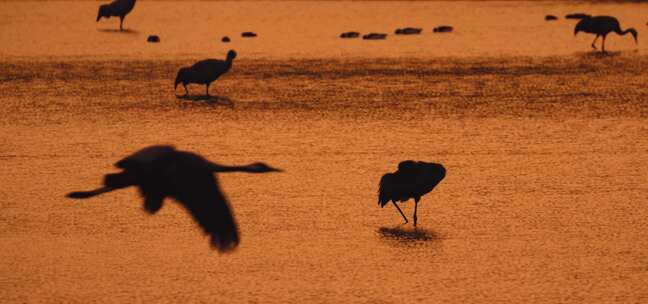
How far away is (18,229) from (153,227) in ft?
2.72

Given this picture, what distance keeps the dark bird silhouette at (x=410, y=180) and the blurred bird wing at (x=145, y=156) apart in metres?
1.93

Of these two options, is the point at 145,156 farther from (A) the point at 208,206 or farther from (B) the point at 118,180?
(A) the point at 208,206

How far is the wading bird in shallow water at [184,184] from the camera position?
6750mm

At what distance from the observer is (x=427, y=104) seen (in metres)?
11.8

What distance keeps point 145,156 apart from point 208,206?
1.95 metres

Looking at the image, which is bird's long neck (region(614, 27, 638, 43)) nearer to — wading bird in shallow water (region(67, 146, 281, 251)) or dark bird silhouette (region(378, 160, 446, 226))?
wading bird in shallow water (region(67, 146, 281, 251))

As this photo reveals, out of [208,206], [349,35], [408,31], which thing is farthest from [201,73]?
[408,31]

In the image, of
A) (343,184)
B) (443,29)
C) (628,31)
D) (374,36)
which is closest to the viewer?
(343,184)

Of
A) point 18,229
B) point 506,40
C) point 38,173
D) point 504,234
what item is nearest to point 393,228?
point 504,234

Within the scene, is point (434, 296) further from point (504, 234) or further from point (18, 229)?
point (18, 229)

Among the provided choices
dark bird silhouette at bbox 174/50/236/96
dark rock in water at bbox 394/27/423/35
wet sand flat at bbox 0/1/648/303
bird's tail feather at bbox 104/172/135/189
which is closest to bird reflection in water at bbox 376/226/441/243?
wet sand flat at bbox 0/1/648/303

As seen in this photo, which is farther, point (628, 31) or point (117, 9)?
point (117, 9)

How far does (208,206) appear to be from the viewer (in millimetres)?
6891

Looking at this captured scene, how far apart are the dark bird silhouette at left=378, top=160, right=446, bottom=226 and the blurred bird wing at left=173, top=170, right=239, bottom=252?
0.95 meters
